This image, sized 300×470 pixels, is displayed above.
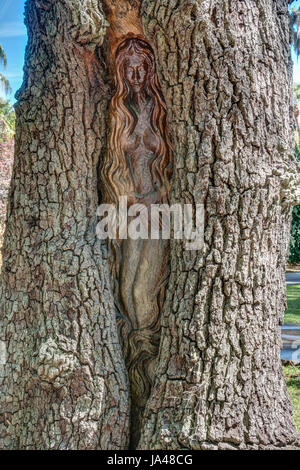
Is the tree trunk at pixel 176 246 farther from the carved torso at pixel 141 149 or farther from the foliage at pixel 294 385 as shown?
the foliage at pixel 294 385

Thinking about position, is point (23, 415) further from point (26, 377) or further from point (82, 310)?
point (82, 310)

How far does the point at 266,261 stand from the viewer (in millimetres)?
2512

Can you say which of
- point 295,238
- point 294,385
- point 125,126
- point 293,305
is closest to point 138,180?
point 125,126

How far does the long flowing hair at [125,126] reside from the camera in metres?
2.83

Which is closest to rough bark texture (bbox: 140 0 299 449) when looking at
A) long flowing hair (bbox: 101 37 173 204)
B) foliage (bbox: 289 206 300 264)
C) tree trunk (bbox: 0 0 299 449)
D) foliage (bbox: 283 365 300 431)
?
tree trunk (bbox: 0 0 299 449)

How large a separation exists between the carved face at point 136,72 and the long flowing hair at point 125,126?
0.02 metres

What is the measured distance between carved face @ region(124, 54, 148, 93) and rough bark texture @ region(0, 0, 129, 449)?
15cm

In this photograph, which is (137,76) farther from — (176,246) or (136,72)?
(176,246)

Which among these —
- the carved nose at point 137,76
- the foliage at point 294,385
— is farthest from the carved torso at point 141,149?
the foliage at point 294,385

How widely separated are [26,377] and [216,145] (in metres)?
1.57

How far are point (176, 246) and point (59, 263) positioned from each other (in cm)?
63

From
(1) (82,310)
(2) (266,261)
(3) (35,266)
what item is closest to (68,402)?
(1) (82,310)

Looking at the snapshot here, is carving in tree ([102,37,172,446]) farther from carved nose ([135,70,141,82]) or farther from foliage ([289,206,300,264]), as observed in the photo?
foliage ([289,206,300,264])

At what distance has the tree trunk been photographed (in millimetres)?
2418
